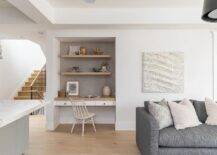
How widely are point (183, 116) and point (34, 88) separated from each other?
6625 mm

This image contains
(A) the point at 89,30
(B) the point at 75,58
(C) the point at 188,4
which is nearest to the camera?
(C) the point at 188,4

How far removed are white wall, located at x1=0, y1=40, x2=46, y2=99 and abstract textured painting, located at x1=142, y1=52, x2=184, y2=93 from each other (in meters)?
4.73

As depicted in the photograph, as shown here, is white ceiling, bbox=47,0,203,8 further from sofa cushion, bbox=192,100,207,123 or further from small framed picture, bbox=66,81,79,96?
small framed picture, bbox=66,81,79,96

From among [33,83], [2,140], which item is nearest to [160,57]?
[2,140]

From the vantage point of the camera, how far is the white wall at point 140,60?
5781mm

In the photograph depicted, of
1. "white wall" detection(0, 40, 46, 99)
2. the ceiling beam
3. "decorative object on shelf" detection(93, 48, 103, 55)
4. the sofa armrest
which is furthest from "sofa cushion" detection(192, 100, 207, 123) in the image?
"white wall" detection(0, 40, 46, 99)

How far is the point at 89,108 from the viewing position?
6.54m

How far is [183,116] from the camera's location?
3840mm

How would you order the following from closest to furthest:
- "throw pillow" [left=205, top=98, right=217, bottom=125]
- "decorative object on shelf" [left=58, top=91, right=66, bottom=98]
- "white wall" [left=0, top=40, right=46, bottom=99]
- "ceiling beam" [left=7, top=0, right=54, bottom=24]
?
"ceiling beam" [left=7, top=0, right=54, bottom=24], "throw pillow" [left=205, top=98, right=217, bottom=125], "decorative object on shelf" [left=58, top=91, right=66, bottom=98], "white wall" [left=0, top=40, right=46, bottom=99]

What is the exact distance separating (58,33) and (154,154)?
3.65 m

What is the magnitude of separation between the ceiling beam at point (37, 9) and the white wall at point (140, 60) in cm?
95

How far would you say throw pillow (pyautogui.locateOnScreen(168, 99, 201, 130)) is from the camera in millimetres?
3771

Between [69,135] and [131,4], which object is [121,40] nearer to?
[131,4]

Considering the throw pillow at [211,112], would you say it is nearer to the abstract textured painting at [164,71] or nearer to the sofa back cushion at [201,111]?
the sofa back cushion at [201,111]
